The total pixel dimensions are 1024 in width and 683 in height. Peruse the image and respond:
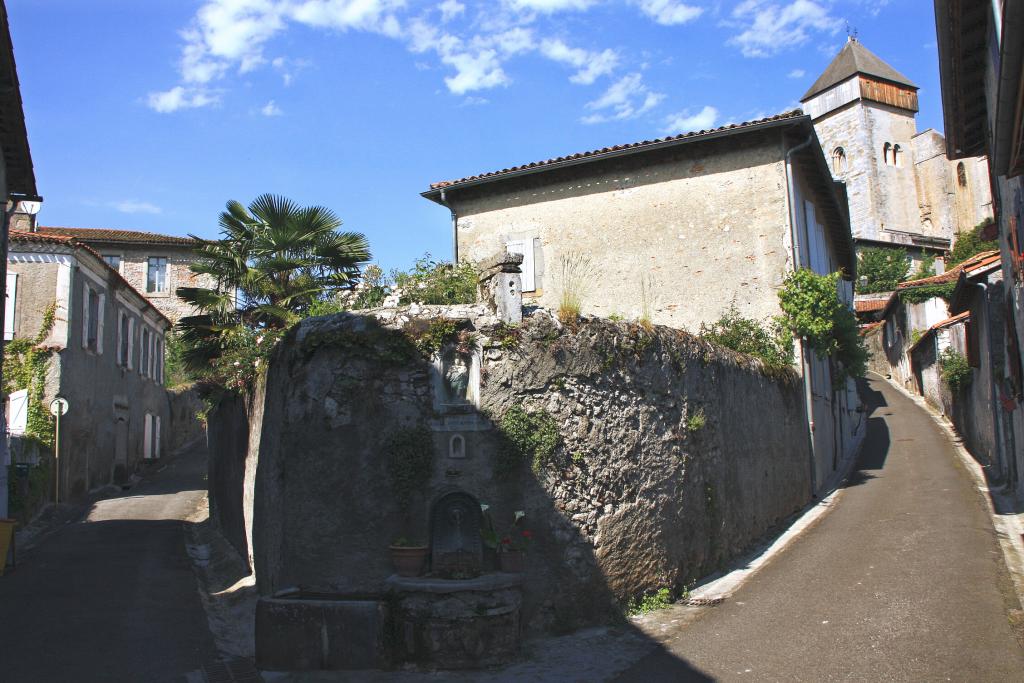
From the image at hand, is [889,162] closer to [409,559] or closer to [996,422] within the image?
[996,422]

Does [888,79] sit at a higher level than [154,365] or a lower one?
higher

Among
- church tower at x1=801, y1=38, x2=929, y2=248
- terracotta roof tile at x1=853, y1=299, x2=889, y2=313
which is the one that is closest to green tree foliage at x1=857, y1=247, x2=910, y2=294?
terracotta roof tile at x1=853, y1=299, x2=889, y2=313

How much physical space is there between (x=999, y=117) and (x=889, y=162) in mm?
65777

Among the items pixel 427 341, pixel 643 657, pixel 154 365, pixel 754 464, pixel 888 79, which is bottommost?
pixel 643 657

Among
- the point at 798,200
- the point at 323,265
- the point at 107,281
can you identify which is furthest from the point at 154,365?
the point at 798,200

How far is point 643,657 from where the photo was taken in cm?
690

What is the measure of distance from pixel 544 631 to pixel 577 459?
1602 mm

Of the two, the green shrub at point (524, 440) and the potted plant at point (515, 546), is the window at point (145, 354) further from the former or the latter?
the potted plant at point (515, 546)

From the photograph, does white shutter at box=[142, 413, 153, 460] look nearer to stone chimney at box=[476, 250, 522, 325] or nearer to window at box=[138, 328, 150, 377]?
window at box=[138, 328, 150, 377]

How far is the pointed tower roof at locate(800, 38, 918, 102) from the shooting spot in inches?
2596

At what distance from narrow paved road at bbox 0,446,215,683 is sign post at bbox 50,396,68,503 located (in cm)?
158

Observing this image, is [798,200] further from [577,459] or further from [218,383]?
[218,383]

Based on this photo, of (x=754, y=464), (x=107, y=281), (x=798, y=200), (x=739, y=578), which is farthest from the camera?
(x=107, y=281)

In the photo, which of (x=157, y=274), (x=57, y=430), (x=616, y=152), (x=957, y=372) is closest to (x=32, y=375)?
(x=57, y=430)
